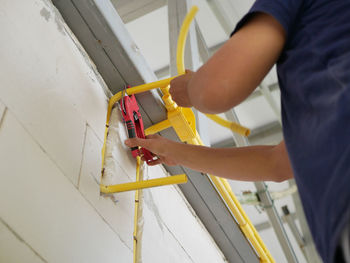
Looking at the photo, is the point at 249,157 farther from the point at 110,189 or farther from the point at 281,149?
the point at 110,189

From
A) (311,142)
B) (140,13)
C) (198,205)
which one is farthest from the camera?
(140,13)

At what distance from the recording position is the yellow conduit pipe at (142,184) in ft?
3.08

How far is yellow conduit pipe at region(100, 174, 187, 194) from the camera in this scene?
940mm

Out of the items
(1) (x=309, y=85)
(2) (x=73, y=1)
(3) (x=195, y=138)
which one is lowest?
(3) (x=195, y=138)

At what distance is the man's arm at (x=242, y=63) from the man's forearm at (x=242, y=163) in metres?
0.33

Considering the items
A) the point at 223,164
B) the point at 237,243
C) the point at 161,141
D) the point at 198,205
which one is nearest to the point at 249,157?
the point at 223,164

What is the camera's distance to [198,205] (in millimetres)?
1501

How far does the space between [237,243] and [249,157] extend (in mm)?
802

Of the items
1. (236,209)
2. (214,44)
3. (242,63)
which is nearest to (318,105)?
(242,63)

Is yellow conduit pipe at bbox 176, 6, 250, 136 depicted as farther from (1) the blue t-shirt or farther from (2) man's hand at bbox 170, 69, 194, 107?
(1) the blue t-shirt

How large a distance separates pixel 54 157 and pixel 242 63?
0.47m

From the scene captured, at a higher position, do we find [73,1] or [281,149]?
[73,1]

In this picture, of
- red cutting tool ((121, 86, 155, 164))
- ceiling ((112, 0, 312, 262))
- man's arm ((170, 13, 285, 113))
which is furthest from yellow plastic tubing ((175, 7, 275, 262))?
ceiling ((112, 0, 312, 262))

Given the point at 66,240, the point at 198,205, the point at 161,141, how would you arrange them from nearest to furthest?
1. the point at 66,240
2. the point at 161,141
3. the point at 198,205
